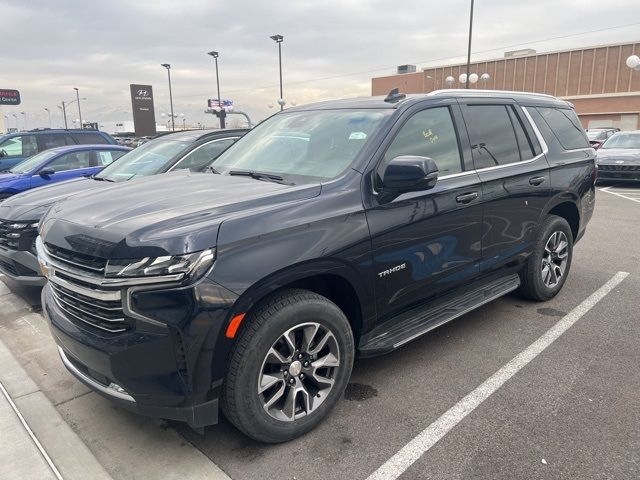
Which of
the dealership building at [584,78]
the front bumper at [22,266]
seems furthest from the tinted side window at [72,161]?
the dealership building at [584,78]

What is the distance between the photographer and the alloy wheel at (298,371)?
2689 mm

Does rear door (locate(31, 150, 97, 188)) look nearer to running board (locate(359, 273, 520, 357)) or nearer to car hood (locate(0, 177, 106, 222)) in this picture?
car hood (locate(0, 177, 106, 222))

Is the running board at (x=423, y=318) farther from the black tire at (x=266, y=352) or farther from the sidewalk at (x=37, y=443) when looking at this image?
the sidewalk at (x=37, y=443)

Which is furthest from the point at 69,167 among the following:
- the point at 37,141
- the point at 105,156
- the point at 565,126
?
the point at 565,126

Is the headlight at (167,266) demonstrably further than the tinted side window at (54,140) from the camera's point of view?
No

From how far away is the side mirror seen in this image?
2.95 meters

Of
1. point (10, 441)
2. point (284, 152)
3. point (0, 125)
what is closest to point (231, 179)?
point (284, 152)

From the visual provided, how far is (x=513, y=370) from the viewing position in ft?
11.8

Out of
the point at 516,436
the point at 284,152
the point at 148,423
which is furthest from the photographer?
the point at 284,152

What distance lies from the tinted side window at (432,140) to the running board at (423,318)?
981mm

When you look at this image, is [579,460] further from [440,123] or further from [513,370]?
[440,123]

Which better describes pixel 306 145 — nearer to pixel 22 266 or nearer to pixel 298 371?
pixel 298 371

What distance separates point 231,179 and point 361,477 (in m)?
2.02

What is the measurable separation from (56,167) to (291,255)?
24.5 ft
